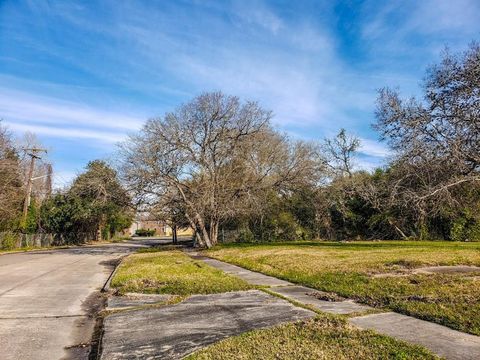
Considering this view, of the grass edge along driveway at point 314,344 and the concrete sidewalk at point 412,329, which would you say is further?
the concrete sidewalk at point 412,329

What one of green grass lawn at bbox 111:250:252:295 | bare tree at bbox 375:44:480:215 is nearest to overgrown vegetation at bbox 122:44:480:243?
bare tree at bbox 375:44:480:215

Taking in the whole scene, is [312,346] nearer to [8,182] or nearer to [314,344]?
[314,344]

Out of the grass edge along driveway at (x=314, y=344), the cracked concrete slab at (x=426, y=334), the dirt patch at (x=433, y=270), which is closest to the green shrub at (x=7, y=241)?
the dirt patch at (x=433, y=270)

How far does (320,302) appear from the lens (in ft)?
25.7

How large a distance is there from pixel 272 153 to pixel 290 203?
1160cm

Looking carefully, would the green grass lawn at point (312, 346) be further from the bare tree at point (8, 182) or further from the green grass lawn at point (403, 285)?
the bare tree at point (8, 182)

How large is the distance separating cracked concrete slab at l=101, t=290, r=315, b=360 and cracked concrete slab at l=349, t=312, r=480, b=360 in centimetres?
106

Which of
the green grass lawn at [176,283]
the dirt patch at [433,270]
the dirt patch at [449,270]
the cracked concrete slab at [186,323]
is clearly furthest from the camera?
the dirt patch at [449,270]

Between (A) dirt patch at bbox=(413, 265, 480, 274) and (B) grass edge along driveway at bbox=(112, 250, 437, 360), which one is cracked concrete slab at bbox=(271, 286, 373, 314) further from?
(A) dirt patch at bbox=(413, 265, 480, 274)

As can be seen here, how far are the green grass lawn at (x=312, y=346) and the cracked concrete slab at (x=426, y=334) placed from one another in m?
0.27

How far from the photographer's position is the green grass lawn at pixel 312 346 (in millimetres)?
4543

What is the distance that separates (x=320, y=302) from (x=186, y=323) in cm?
262

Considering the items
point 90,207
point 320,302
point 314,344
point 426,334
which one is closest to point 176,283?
point 320,302

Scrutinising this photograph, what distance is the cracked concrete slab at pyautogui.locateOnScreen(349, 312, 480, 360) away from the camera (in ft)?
15.1
